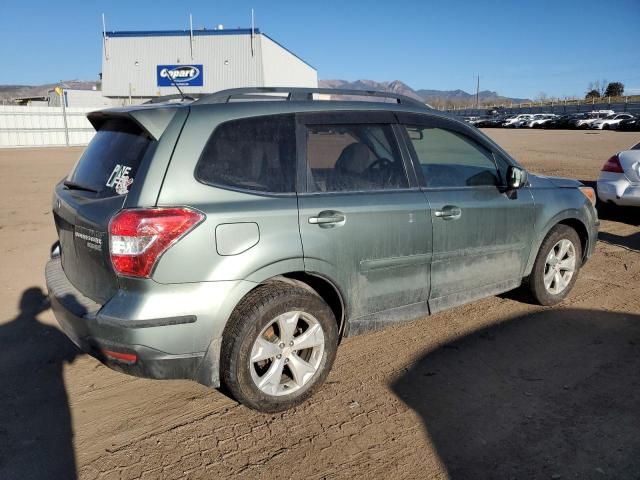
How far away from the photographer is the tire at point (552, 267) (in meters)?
4.66

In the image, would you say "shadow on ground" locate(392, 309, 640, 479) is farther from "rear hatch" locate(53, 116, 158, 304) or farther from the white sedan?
the white sedan

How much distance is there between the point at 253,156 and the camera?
315 centimetres

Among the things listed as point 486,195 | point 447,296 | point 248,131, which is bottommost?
point 447,296

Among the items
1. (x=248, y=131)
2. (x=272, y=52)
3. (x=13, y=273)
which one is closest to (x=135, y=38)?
(x=272, y=52)

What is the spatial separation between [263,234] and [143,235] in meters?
0.64

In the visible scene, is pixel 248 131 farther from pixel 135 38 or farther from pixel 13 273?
pixel 135 38

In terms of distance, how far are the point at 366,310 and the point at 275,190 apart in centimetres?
102

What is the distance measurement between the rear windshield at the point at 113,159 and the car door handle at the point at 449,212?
197cm

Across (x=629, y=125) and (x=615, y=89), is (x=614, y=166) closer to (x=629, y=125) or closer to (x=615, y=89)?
(x=629, y=125)

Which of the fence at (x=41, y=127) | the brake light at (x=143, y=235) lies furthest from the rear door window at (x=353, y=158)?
the fence at (x=41, y=127)

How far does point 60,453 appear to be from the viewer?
9.43 feet

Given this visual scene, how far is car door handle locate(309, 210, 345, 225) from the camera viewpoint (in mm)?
3224

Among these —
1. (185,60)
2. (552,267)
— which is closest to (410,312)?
(552,267)

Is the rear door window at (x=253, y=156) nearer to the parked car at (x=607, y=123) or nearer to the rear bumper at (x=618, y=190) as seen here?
the rear bumper at (x=618, y=190)
